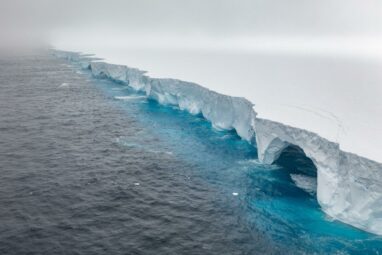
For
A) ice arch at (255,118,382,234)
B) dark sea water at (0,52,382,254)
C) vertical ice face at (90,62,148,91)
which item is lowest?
dark sea water at (0,52,382,254)

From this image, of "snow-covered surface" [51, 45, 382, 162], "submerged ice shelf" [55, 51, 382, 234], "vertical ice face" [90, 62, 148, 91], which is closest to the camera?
"submerged ice shelf" [55, 51, 382, 234]

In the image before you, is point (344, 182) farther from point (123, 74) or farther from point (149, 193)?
point (123, 74)

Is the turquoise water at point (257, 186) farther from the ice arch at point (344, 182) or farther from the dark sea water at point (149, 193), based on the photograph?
the ice arch at point (344, 182)

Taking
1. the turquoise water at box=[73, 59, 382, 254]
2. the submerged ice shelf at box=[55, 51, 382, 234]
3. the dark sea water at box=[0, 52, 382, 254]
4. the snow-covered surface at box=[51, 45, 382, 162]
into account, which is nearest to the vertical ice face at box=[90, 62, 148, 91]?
the snow-covered surface at box=[51, 45, 382, 162]

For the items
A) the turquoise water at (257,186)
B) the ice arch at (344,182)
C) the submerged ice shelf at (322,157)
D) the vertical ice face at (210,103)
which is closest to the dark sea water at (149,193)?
the turquoise water at (257,186)

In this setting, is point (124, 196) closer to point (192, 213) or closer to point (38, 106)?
point (192, 213)

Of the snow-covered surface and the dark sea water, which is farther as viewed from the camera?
the snow-covered surface

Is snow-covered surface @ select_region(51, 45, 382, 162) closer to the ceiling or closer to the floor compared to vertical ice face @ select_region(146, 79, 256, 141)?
closer to the ceiling

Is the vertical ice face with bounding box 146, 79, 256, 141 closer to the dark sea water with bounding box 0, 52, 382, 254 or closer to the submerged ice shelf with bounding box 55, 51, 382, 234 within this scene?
the submerged ice shelf with bounding box 55, 51, 382, 234
